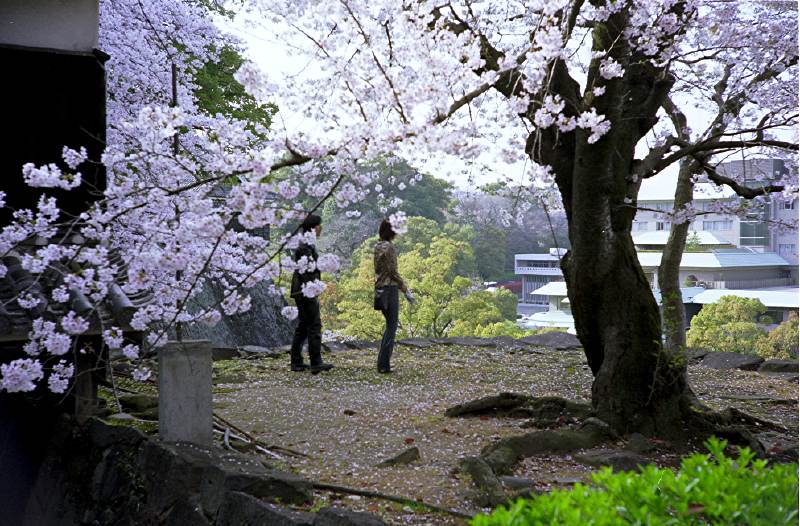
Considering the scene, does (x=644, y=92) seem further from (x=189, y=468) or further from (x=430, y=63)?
(x=189, y=468)

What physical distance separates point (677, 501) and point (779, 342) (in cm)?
1297

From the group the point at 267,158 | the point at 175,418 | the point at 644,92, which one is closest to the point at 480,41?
→ the point at 644,92

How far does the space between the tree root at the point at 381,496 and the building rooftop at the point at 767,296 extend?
12.8 meters

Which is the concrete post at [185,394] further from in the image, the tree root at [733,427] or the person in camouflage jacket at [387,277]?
the tree root at [733,427]

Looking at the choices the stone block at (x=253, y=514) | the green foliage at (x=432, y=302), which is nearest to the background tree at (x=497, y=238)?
the green foliage at (x=432, y=302)

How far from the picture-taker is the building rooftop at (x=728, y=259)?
59.5 ft

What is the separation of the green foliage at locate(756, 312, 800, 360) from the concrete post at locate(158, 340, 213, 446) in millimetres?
11034

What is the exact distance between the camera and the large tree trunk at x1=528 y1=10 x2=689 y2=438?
548 cm

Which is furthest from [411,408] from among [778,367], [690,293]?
[690,293]

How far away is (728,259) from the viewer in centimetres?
1823

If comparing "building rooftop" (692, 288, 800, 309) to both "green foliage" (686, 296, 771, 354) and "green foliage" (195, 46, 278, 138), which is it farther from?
"green foliage" (195, 46, 278, 138)

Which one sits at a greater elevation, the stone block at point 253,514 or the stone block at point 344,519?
the stone block at point 344,519

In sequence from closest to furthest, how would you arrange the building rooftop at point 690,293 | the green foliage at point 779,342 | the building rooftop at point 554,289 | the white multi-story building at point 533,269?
the green foliage at point 779,342, the building rooftop at point 690,293, the building rooftop at point 554,289, the white multi-story building at point 533,269

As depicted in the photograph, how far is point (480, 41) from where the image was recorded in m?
5.71
